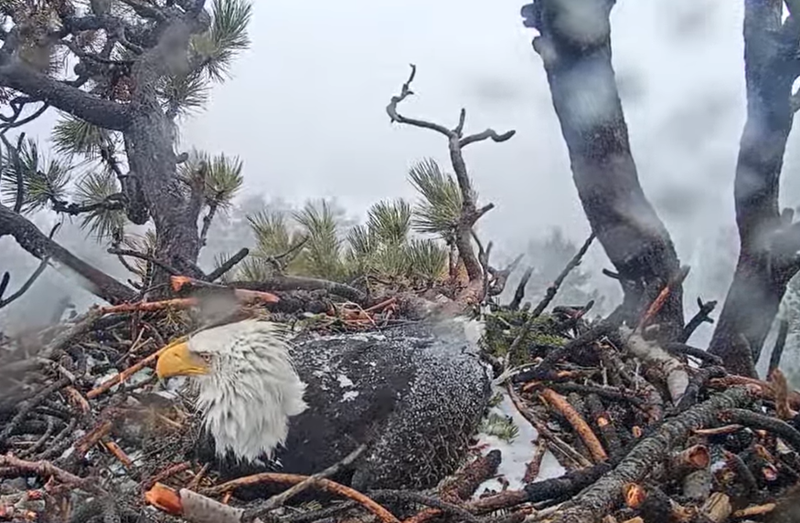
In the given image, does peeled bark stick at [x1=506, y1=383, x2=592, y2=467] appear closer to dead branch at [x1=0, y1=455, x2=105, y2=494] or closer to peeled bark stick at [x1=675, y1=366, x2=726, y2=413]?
peeled bark stick at [x1=675, y1=366, x2=726, y2=413]

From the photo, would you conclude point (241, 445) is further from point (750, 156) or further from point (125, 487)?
point (750, 156)

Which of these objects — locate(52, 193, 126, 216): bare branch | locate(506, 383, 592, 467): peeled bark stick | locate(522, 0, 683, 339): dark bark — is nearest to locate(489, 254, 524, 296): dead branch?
locate(522, 0, 683, 339): dark bark

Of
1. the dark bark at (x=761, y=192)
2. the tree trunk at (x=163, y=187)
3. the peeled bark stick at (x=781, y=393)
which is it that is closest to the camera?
the peeled bark stick at (x=781, y=393)

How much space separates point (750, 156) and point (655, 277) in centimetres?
33

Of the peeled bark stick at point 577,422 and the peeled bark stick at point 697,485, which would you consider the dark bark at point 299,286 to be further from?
the peeled bark stick at point 697,485

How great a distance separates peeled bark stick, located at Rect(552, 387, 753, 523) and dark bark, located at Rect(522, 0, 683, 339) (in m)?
0.54

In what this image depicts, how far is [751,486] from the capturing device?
2.77ft

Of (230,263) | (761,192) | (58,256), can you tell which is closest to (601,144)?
(761,192)

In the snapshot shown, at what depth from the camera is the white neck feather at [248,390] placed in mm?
934

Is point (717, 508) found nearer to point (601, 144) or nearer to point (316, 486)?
point (316, 486)

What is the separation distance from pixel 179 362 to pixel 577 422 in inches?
23.0

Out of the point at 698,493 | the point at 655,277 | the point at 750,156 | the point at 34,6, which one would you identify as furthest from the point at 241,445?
the point at 34,6

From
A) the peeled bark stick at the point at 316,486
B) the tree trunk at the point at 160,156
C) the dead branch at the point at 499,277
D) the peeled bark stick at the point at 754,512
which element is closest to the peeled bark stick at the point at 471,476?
the peeled bark stick at the point at 316,486

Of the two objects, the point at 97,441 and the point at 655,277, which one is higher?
the point at 655,277
